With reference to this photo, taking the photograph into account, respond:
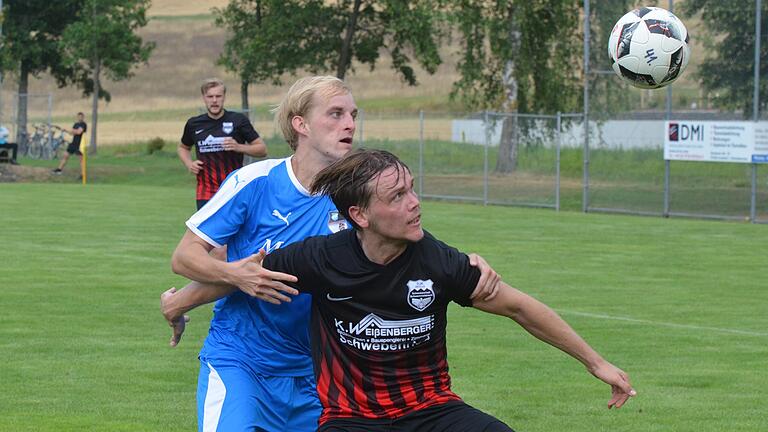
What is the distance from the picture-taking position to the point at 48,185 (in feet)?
116

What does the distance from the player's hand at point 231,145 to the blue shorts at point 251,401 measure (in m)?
9.50

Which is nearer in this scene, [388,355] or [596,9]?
[388,355]

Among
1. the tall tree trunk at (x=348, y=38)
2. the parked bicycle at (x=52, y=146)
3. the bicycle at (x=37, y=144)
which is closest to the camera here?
the tall tree trunk at (x=348, y=38)

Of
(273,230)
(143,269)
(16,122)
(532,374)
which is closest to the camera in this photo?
(273,230)

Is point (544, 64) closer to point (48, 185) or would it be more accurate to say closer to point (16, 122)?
point (48, 185)

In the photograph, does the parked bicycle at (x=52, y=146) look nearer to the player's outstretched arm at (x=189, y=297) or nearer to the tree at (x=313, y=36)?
the tree at (x=313, y=36)

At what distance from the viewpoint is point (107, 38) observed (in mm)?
52312

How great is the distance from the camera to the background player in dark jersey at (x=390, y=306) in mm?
4543

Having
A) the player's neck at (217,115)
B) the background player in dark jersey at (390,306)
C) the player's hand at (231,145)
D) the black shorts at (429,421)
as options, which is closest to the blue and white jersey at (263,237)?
the background player in dark jersey at (390,306)

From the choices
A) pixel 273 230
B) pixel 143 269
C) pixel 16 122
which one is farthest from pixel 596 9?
pixel 16 122

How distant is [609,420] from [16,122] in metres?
46.9

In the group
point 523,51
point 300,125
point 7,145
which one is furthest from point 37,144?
point 300,125

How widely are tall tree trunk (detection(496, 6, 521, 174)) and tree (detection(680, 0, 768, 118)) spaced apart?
198 inches

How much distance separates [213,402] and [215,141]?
33.7 feet
